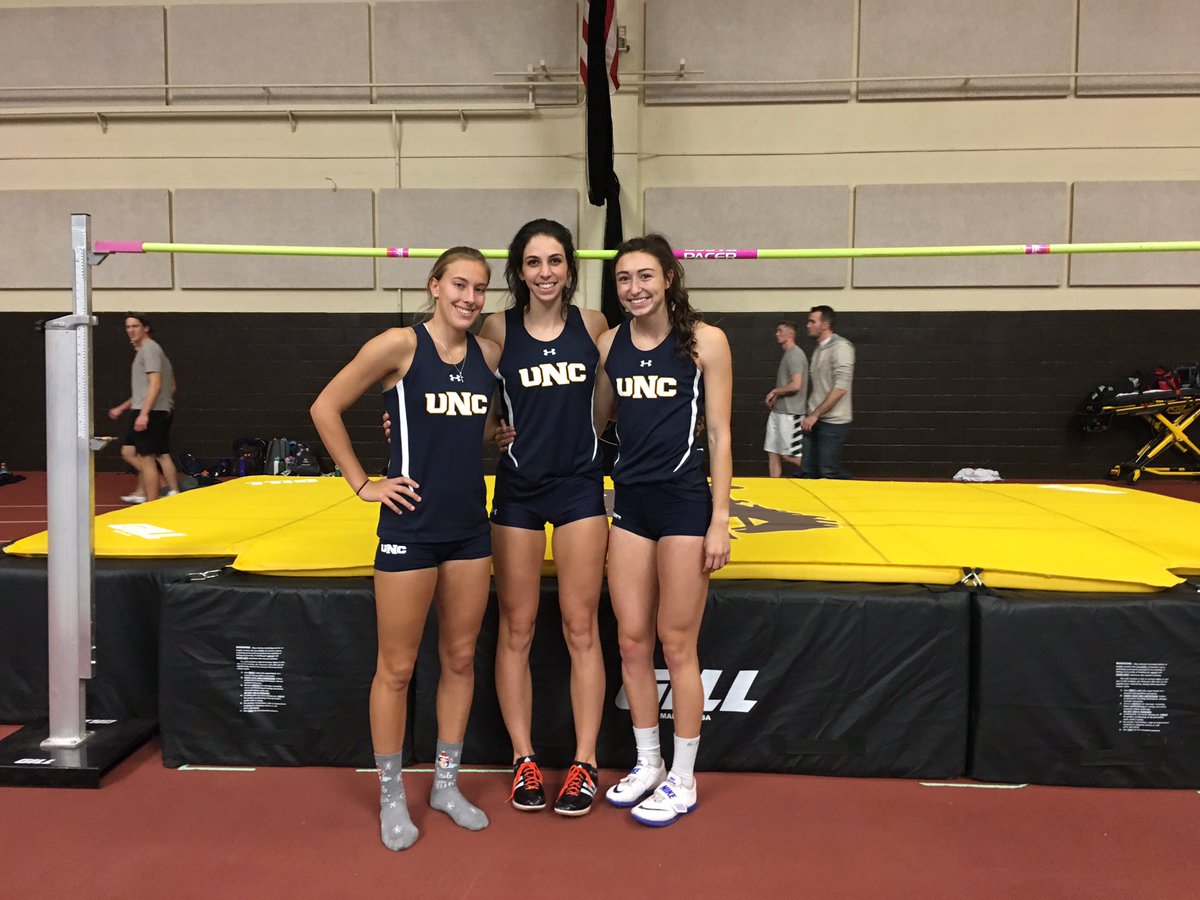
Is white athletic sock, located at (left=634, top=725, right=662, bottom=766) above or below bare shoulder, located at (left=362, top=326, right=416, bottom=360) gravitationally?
below

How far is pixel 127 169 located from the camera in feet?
27.7

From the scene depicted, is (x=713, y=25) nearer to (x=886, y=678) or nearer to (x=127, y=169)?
(x=127, y=169)

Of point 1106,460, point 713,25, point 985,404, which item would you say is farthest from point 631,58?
point 1106,460

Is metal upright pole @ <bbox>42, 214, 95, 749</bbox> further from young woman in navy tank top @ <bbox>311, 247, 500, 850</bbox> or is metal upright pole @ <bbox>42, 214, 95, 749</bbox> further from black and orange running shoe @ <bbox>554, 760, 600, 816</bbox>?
black and orange running shoe @ <bbox>554, 760, 600, 816</bbox>

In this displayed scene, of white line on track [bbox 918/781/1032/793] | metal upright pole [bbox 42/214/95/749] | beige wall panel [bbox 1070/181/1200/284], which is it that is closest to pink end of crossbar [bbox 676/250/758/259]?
white line on track [bbox 918/781/1032/793]

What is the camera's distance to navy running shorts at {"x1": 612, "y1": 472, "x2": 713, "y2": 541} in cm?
222

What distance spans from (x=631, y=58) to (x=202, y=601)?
718 cm

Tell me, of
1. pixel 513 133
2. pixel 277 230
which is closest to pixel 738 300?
pixel 513 133

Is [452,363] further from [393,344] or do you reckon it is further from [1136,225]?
[1136,225]

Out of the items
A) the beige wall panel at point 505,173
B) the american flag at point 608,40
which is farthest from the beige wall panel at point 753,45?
the beige wall panel at point 505,173

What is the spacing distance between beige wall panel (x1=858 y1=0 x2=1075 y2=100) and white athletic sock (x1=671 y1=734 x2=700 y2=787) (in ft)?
24.8

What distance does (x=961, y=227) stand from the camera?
7996 millimetres

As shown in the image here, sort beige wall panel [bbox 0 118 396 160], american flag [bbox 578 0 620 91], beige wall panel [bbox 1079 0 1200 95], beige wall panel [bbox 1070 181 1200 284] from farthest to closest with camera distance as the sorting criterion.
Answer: beige wall panel [bbox 0 118 396 160] < beige wall panel [bbox 1070 181 1200 284] < beige wall panel [bbox 1079 0 1200 95] < american flag [bbox 578 0 620 91]

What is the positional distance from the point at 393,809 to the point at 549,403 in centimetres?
118
